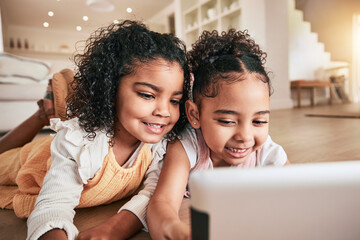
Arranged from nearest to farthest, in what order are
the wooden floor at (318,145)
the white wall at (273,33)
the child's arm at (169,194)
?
1. the child's arm at (169,194)
2. the wooden floor at (318,145)
3. the white wall at (273,33)

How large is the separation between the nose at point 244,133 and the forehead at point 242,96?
4cm

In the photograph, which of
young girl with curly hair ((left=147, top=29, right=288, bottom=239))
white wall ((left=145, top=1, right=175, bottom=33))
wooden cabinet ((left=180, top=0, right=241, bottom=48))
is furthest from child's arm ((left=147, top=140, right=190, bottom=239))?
white wall ((left=145, top=1, right=175, bottom=33))

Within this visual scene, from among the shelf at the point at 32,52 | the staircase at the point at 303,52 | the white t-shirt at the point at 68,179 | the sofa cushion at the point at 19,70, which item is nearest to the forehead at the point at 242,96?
the white t-shirt at the point at 68,179

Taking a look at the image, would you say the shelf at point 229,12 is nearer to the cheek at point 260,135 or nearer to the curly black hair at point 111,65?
the curly black hair at point 111,65

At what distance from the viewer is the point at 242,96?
589 mm

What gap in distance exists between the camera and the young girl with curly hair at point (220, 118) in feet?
1.93

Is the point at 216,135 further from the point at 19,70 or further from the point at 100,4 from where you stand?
→ the point at 100,4

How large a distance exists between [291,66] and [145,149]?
202 inches

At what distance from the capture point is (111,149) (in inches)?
26.3

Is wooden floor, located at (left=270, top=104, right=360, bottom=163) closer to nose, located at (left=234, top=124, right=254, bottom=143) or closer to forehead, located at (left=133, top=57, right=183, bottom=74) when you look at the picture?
nose, located at (left=234, top=124, right=254, bottom=143)

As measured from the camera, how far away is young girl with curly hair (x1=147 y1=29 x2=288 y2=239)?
1.93 ft

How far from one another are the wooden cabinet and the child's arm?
3.70m

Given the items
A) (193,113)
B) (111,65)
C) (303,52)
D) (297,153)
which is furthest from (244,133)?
(303,52)

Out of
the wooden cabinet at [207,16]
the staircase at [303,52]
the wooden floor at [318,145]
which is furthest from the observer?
the staircase at [303,52]
